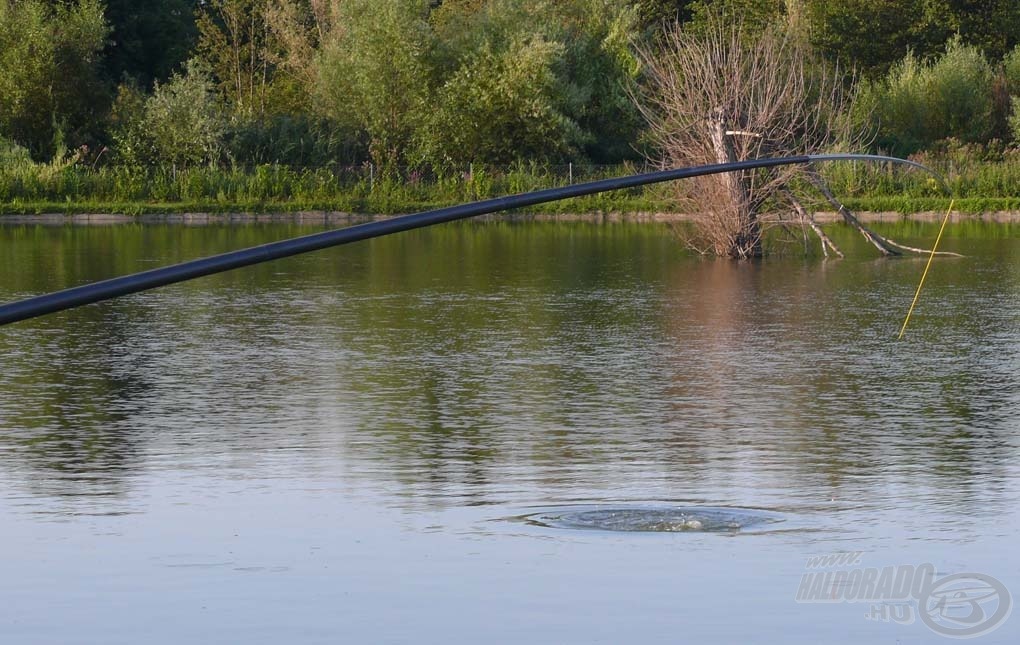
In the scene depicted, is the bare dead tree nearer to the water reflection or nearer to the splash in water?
the water reflection

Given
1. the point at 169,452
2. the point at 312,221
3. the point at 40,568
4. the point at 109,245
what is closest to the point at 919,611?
the point at 40,568

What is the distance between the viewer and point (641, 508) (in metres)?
9.45

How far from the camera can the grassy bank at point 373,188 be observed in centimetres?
4828

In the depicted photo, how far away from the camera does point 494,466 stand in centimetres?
1079

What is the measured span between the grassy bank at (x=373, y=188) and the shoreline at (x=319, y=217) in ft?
1.05

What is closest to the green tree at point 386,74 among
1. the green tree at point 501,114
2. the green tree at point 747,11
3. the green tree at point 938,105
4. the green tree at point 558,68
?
the green tree at point 558,68

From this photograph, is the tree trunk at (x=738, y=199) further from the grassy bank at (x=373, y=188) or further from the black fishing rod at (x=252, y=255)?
the black fishing rod at (x=252, y=255)

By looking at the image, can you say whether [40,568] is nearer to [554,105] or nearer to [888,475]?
[888,475]

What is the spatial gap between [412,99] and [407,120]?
90 cm

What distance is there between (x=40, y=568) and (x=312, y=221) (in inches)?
1552

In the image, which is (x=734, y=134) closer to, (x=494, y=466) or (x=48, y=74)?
(x=494, y=466)

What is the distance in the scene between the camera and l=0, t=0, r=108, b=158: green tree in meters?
58.0

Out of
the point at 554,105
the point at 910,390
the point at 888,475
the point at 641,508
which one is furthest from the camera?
the point at 554,105

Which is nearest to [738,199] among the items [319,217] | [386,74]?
[319,217]
